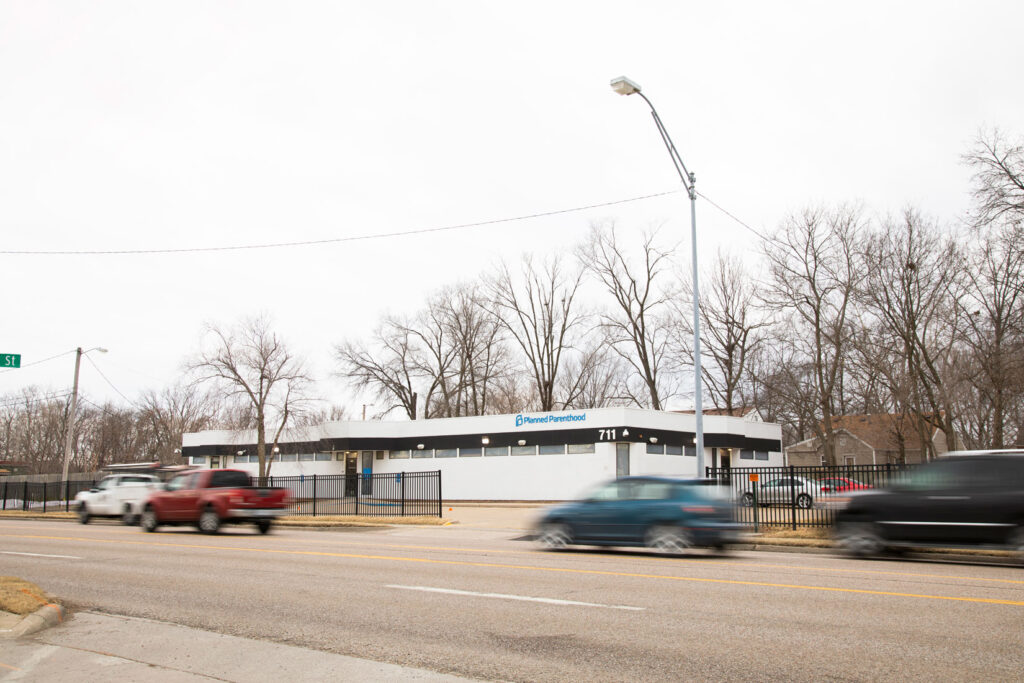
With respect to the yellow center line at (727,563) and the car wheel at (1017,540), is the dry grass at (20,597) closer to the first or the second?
the yellow center line at (727,563)

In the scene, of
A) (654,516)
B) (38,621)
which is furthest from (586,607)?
(654,516)

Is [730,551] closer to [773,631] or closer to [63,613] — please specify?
[773,631]

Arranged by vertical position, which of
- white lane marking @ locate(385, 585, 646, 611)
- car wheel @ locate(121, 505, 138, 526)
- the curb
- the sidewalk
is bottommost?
car wheel @ locate(121, 505, 138, 526)

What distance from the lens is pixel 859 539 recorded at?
1455 centimetres

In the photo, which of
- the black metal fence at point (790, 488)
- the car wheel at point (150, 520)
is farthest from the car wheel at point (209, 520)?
the black metal fence at point (790, 488)

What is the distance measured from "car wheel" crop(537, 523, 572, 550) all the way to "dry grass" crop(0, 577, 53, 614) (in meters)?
9.01

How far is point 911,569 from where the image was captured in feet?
41.7

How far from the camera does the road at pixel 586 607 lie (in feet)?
20.7

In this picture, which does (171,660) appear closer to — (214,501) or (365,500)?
(214,501)

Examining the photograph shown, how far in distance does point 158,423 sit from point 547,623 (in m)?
78.2

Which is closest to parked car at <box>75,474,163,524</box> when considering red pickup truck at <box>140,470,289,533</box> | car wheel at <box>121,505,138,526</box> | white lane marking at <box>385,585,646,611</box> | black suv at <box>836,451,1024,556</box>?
car wheel at <box>121,505,138,526</box>

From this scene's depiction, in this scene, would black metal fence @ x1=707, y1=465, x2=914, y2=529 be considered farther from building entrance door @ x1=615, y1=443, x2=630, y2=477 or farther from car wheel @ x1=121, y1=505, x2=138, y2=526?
car wheel @ x1=121, y1=505, x2=138, y2=526

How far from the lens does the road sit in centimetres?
631

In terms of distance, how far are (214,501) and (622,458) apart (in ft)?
70.2
